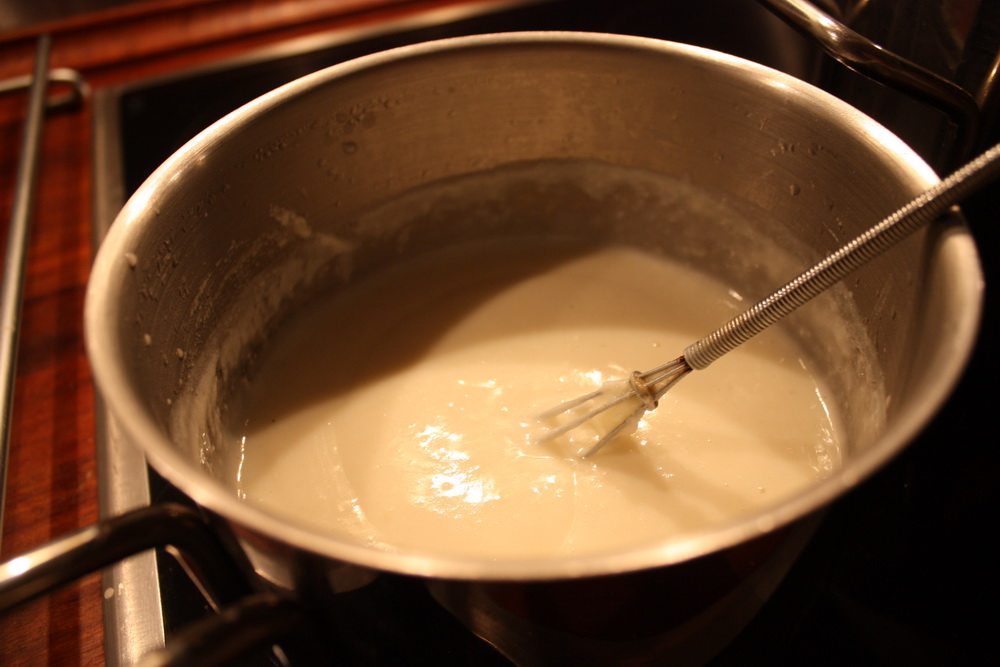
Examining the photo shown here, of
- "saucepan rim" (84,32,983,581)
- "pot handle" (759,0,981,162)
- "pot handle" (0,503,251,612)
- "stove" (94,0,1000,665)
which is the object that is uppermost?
"pot handle" (759,0,981,162)

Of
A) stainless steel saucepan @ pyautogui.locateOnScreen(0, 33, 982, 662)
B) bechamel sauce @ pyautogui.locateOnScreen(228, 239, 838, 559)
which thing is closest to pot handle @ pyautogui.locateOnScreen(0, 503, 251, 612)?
stainless steel saucepan @ pyautogui.locateOnScreen(0, 33, 982, 662)

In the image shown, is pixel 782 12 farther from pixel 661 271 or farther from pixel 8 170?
pixel 8 170

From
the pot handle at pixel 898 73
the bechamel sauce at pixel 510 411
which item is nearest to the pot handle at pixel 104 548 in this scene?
the bechamel sauce at pixel 510 411

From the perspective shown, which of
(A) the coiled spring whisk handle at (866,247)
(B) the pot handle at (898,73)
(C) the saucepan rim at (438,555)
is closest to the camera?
(C) the saucepan rim at (438,555)

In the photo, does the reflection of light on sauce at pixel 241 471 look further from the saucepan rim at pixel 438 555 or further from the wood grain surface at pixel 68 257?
the saucepan rim at pixel 438 555

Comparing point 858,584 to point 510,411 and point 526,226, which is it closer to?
point 510,411

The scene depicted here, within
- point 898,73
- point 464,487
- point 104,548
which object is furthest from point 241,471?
point 898,73

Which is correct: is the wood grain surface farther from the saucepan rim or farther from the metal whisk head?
the metal whisk head

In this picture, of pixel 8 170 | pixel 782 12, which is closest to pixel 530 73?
pixel 782 12
